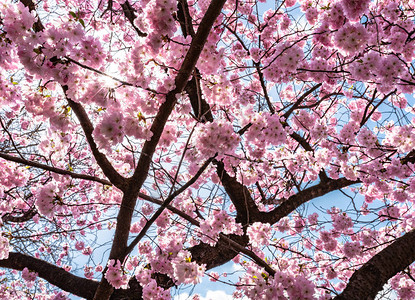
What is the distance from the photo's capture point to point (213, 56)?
2738mm

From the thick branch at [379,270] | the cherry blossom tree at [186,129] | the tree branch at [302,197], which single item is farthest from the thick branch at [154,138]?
the tree branch at [302,197]

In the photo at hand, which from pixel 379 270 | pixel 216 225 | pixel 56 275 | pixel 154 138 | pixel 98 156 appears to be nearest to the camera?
pixel 154 138

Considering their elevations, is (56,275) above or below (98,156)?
below

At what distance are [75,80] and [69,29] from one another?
0.36 m

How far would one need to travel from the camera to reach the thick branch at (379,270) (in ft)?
8.45

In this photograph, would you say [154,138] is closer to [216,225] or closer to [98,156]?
[98,156]

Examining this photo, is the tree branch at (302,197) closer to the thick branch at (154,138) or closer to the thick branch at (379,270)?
the thick branch at (379,270)

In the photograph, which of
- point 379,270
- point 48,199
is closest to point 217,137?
point 48,199

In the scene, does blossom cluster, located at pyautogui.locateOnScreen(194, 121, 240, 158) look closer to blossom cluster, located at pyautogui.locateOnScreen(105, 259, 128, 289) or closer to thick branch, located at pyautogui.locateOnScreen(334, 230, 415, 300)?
blossom cluster, located at pyautogui.locateOnScreen(105, 259, 128, 289)

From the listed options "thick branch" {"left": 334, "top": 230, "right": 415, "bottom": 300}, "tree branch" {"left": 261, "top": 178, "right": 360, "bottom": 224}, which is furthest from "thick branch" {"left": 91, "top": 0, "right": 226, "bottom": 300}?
"tree branch" {"left": 261, "top": 178, "right": 360, "bottom": 224}

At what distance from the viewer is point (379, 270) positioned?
2.75m

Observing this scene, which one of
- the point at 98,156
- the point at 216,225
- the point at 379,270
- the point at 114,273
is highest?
the point at 98,156

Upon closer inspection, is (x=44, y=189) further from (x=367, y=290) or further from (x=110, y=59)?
(x=367, y=290)

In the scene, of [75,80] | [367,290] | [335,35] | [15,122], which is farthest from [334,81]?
[15,122]
